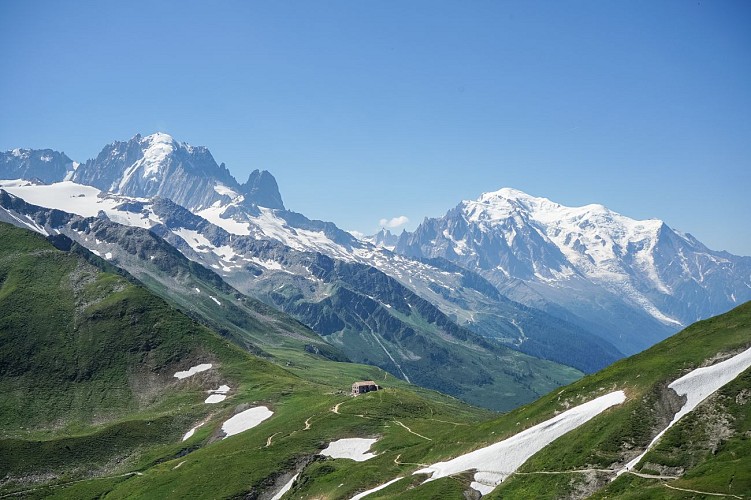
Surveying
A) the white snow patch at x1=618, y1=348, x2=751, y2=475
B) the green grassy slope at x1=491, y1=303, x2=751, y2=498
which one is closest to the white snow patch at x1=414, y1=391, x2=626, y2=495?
the green grassy slope at x1=491, y1=303, x2=751, y2=498

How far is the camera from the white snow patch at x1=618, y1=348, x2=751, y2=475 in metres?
82.7

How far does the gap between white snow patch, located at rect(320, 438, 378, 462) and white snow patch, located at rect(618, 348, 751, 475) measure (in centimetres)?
6270

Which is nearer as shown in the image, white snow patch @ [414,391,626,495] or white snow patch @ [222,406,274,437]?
white snow patch @ [414,391,626,495]

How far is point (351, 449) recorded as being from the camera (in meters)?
137

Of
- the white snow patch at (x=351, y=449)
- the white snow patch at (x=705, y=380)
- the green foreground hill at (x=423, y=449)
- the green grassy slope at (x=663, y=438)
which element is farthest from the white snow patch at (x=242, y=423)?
the white snow patch at (x=705, y=380)

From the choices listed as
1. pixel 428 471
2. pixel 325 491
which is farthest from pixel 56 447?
pixel 428 471

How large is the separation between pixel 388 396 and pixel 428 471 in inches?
3017

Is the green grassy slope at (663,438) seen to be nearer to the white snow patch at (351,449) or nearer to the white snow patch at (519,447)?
the white snow patch at (519,447)

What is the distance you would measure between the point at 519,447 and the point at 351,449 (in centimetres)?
5053

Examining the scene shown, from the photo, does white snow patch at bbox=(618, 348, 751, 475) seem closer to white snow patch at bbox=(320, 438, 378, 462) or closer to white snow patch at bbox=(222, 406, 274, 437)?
white snow patch at bbox=(320, 438, 378, 462)

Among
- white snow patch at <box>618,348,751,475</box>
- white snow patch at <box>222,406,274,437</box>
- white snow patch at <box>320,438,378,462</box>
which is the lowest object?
white snow patch at <box>222,406,274,437</box>

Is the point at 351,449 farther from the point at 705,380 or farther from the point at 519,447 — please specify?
the point at 705,380

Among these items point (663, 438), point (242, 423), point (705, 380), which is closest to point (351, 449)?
point (242, 423)

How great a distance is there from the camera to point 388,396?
594 ft
